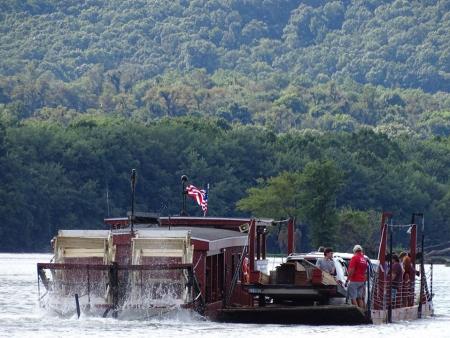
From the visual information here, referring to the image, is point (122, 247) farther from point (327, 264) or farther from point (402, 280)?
point (402, 280)

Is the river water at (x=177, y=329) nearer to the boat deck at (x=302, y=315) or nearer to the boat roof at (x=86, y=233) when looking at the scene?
the boat deck at (x=302, y=315)

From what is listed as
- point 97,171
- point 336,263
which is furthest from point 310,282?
point 97,171

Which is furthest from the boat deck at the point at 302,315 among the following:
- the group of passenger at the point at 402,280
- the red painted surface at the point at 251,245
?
the group of passenger at the point at 402,280

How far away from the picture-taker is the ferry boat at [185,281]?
152ft

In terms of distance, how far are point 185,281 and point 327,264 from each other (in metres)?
3.72

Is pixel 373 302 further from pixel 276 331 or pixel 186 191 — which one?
pixel 186 191

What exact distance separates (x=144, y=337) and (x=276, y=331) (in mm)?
3810

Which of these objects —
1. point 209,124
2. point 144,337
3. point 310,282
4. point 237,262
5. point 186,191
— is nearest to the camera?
point 144,337

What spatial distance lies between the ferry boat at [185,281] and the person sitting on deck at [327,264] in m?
0.25

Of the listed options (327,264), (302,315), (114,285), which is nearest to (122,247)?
(114,285)

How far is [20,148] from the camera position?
163 metres

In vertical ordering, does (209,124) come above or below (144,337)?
above

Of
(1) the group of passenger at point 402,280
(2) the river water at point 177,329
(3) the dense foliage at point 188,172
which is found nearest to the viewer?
(2) the river water at point 177,329

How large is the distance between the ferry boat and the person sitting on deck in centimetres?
25
